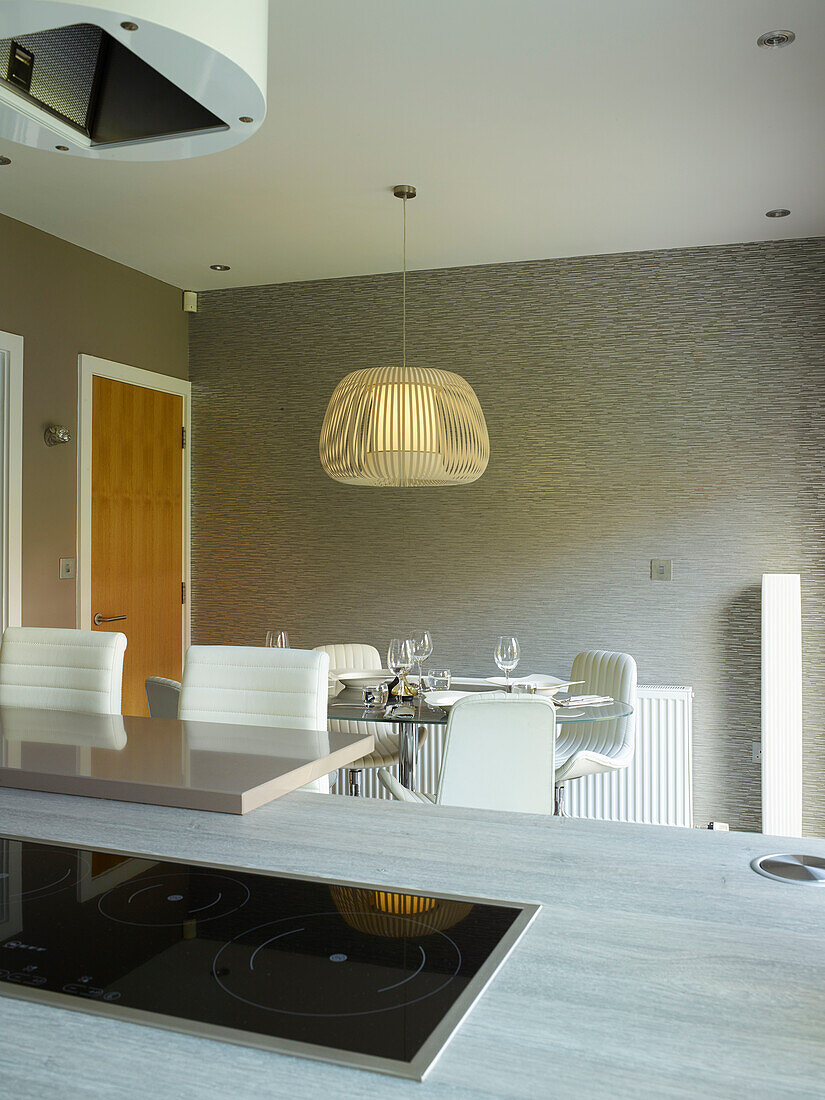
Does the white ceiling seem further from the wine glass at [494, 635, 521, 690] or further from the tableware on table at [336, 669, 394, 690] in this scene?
the tableware on table at [336, 669, 394, 690]

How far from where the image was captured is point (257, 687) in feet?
7.90

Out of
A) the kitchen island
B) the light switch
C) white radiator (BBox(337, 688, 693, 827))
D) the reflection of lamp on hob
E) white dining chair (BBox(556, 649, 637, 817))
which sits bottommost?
white radiator (BBox(337, 688, 693, 827))

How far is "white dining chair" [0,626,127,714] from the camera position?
2.68 metres

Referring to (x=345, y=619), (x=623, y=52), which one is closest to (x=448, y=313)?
(x=345, y=619)

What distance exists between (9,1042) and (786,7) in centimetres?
281

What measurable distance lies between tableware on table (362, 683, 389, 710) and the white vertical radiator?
5.81 feet

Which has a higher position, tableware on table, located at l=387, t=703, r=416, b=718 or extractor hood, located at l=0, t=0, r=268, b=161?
extractor hood, located at l=0, t=0, r=268, b=161

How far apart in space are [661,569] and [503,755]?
89.9 inches

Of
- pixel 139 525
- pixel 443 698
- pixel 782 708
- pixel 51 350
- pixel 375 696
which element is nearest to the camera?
pixel 443 698

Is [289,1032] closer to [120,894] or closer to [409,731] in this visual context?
[120,894]

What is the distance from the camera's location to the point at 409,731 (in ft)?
10.5

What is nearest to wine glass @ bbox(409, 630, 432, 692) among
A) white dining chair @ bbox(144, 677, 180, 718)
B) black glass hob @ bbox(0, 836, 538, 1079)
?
white dining chair @ bbox(144, 677, 180, 718)

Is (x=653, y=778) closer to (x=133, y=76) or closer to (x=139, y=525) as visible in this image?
(x=139, y=525)

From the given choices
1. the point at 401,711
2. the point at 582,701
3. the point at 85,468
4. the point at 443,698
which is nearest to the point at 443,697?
the point at 443,698
